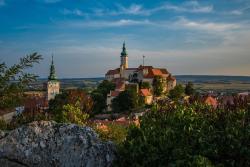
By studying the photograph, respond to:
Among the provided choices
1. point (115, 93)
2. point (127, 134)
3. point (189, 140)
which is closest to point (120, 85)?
point (115, 93)

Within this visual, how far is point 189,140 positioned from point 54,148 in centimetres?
351

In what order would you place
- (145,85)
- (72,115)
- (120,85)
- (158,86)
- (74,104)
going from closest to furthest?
(72,115), (74,104), (120,85), (158,86), (145,85)

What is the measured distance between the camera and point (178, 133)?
1145 cm

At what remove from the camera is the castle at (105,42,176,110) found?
10154cm

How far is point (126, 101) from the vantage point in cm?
9256

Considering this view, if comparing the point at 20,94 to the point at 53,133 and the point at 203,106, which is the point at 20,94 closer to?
the point at 53,133

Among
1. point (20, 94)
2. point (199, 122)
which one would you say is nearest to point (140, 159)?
point (199, 122)

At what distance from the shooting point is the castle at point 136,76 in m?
102

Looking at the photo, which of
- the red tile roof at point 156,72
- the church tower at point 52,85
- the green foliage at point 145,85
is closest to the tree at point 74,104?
the green foliage at point 145,85

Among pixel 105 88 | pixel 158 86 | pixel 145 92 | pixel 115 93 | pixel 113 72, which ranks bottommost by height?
pixel 115 93

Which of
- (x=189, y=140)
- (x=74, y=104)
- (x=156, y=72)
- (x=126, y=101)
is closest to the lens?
(x=189, y=140)

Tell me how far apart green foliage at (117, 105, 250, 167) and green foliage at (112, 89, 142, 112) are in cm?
7896

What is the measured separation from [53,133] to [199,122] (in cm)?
378

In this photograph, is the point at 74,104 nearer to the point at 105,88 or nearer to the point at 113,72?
the point at 105,88
